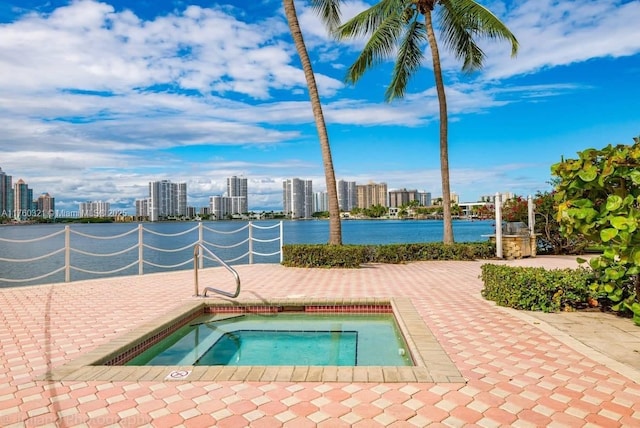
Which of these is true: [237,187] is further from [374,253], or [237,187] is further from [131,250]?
[374,253]

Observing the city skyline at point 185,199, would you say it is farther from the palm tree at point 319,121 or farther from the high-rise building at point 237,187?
the palm tree at point 319,121

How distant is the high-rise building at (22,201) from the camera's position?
51531mm

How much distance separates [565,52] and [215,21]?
30.2 feet

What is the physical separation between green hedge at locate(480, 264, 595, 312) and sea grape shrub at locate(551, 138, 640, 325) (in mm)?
439

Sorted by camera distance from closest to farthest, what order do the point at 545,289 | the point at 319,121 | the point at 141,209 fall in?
the point at 545,289, the point at 319,121, the point at 141,209

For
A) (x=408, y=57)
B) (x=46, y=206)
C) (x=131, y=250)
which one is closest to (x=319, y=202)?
(x=46, y=206)

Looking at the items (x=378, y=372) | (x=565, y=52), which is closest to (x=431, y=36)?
(x=565, y=52)

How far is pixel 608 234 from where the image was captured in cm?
366

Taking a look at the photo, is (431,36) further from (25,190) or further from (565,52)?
(25,190)

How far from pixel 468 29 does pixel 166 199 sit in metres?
53.2

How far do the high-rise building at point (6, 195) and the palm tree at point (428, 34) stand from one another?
5123 cm

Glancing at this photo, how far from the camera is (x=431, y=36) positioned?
11.6 m

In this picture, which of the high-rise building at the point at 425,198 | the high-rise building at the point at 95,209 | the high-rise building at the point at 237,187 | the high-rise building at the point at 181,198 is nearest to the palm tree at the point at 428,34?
the high-rise building at the point at 181,198

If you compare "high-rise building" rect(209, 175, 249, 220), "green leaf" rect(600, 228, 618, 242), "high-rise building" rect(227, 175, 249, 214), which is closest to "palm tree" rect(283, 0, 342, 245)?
"green leaf" rect(600, 228, 618, 242)
